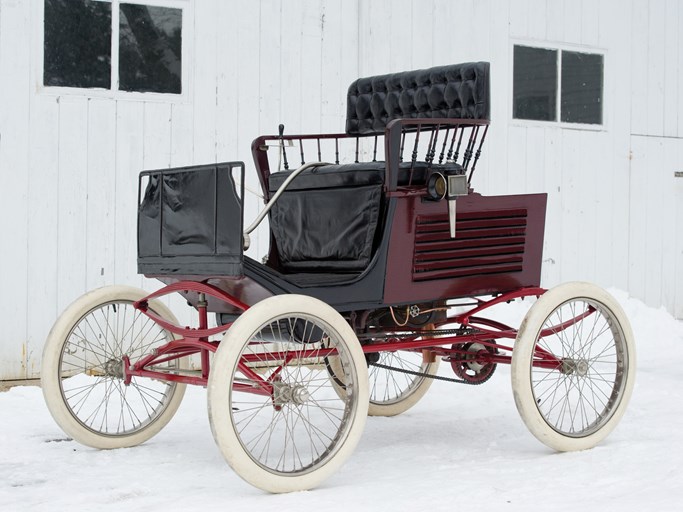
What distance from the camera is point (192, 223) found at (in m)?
3.79

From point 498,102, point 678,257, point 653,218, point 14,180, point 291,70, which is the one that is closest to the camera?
point 14,180

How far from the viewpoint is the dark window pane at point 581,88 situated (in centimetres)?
771

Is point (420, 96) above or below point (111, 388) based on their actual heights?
above

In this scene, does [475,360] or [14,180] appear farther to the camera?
[14,180]

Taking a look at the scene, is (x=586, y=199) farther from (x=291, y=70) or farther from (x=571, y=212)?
(x=291, y=70)

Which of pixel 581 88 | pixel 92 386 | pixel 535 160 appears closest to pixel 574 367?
pixel 92 386

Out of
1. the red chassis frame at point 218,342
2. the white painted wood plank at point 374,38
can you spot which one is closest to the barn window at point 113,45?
the white painted wood plank at point 374,38

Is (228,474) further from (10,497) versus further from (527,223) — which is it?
(527,223)

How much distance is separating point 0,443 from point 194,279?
132 centimetres

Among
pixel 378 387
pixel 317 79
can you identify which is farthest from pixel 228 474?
pixel 317 79

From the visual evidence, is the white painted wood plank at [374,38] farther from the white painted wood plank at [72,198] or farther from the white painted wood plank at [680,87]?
the white painted wood plank at [680,87]

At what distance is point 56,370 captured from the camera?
4055 mm

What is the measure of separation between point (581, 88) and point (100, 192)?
3.87 meters

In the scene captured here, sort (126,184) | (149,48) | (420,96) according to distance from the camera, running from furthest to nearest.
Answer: (149,48), (126,184), (420,96)
